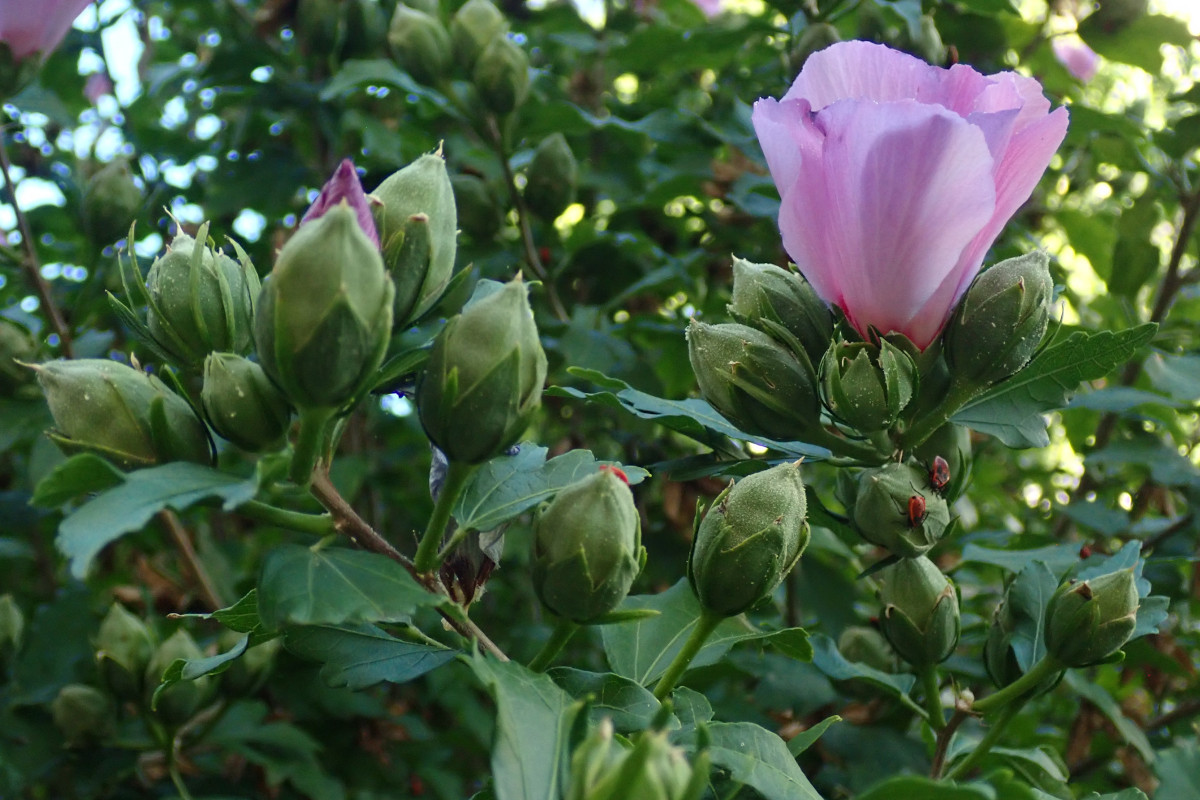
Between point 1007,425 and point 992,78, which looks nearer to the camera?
point 992,78

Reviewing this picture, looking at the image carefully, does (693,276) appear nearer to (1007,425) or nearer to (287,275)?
(1007,425)

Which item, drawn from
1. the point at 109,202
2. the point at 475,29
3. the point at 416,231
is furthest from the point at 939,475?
the point at 109,202

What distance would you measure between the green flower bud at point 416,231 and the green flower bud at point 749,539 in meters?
0.24

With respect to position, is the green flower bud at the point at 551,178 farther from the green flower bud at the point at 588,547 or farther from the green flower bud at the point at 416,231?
the green flower bud at the point at 588,547

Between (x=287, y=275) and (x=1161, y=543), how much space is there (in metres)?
1.35

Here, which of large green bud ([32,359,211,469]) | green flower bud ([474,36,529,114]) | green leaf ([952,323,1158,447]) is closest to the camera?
large green bud ([32,359,211,469])

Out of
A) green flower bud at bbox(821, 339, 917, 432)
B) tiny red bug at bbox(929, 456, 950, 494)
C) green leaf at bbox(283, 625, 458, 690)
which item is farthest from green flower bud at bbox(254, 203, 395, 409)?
tiny red bug at bbox(929, 456, 950, 494)

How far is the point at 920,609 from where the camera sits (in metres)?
0.87

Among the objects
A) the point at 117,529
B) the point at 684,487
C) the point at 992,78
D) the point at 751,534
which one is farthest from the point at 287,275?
the point at 684,487

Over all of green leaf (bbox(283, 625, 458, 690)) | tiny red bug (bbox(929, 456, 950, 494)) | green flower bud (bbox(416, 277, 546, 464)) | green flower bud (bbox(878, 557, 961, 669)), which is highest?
green flower bud (bbox(416, 277, 546, 464))

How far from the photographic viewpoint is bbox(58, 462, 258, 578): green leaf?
0.52 metres

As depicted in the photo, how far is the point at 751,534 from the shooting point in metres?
0.67

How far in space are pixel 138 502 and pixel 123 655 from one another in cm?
83

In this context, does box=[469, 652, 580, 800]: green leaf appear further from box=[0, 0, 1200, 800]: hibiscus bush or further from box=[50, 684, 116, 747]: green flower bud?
box=[50, 684, 116, 747]: green flower bud
